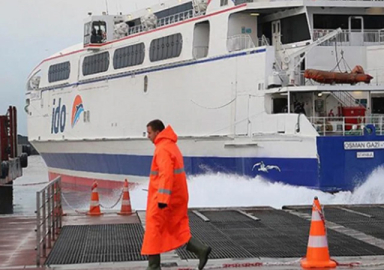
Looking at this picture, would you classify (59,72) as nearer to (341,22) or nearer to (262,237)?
(341,22)

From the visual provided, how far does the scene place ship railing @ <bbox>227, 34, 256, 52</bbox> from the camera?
24.5 metres

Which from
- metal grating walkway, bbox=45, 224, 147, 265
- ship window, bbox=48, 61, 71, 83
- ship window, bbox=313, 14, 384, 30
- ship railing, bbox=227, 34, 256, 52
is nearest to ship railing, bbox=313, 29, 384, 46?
ship window, bbox=313, 14, 384, 30

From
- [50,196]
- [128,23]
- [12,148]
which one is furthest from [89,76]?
[50,196]

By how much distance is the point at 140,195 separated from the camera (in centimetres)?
2631

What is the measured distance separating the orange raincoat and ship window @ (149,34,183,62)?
1907 cm

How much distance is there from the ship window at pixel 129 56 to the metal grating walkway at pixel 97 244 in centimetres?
1730

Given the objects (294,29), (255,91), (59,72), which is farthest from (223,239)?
(59,72)

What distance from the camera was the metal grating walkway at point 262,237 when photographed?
10.8m

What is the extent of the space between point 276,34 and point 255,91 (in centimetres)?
259

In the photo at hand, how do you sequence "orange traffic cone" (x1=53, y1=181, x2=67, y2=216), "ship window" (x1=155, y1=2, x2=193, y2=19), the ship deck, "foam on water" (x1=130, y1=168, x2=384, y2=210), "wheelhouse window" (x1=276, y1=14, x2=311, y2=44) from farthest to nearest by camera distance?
"ship window" (x1=155, y1=2, x2=193, y2=19), "wheelhouse window" (x1=276, y1=14, x2=311, y2=44), "foam on water" (x1=130, y1=168, x2=384, y2=210), "orange traffic cone" (x1=53, y1=181, x2=67, y2=216), the ship deck

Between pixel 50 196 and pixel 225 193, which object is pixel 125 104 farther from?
pixel 50 196

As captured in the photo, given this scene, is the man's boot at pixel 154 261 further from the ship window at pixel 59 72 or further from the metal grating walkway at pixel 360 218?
the ship window at pixel 59 72

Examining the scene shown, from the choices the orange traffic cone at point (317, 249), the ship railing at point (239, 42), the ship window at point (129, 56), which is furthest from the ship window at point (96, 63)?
the orange traffic cone at point (317, 249)

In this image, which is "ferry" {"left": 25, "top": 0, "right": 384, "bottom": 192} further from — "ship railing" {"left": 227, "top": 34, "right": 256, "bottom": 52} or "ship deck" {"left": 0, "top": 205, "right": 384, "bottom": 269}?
"ship deck" {"left": 0, "top": 205, "right": 384, "bottom": 269}
